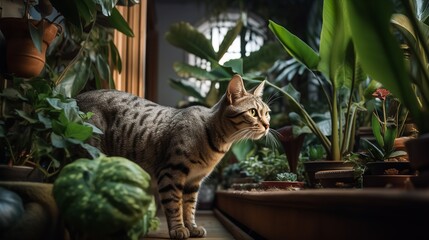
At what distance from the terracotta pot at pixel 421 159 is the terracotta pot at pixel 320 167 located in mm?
870

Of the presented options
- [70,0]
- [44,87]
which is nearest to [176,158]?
[44,87]

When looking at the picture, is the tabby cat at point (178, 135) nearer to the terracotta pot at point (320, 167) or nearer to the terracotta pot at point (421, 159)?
the terracotta pot at point (320, 167)

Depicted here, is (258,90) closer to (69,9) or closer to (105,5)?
(105,5)

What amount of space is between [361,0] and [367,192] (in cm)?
45

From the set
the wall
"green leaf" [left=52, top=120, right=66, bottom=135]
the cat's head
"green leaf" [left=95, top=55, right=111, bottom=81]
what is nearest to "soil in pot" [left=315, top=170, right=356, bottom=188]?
the cat's head

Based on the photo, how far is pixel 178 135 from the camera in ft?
5.75

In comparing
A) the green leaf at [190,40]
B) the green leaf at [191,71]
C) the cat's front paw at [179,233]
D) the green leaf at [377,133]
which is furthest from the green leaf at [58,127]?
the green leaf at [191,71]

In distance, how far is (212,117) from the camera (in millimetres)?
1877

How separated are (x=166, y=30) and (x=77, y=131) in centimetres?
453

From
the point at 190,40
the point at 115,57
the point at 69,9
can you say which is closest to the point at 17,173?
the point at 69,9

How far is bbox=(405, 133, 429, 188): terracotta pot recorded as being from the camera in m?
0.84

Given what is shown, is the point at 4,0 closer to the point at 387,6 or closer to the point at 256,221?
the point at 256,221

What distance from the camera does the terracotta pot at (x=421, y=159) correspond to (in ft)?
2.75

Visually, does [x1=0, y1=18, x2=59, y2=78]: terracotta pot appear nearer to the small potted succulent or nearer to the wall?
the small potted succulent
